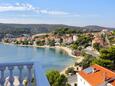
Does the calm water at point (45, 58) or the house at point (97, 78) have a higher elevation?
the house at point (97, 78)

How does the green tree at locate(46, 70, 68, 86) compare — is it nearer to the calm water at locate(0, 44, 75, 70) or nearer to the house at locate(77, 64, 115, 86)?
the house at locate(77, 64, 115, 86)

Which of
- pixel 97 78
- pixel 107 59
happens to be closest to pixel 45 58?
pixel 107 59

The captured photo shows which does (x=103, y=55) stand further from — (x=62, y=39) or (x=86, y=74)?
(x=62, y=39)

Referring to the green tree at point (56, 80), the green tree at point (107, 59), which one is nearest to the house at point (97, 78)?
the green tree at point (56, 80)

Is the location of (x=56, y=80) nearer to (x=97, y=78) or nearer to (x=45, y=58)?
(x=97, y=78)

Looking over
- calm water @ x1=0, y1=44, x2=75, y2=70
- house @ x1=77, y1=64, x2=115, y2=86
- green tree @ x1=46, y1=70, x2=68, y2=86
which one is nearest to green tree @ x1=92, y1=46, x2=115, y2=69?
house @ x1=77, y1=64, x2=115, y2=86

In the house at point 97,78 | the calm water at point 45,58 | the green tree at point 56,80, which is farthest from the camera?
the calm water at point 45,58

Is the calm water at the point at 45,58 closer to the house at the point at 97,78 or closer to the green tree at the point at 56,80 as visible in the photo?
the green tree at the point at 56,80

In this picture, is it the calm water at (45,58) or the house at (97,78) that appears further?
the calm water at (45,58)
